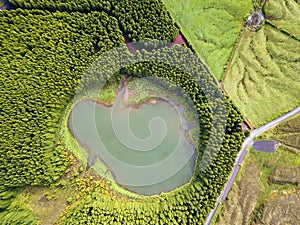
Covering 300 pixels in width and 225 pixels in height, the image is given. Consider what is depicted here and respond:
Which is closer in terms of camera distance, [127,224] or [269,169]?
[127,224]

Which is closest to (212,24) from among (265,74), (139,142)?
(265,74)

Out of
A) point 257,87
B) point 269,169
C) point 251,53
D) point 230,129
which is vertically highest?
point 251,53

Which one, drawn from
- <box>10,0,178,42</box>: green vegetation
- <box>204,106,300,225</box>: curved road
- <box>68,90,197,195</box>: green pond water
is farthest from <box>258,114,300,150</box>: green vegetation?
<box>10,0,178,42</box>: green vegetation

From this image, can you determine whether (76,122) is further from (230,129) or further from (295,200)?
(295,200)

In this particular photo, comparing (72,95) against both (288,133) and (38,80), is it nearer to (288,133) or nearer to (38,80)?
(38,80)

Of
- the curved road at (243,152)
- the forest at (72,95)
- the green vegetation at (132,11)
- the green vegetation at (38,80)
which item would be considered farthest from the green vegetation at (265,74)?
the green vegetation at (38,80)

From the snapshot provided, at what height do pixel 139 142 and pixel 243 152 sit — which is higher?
pixel 243 152

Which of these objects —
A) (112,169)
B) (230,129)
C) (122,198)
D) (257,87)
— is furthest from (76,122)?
(257,87)

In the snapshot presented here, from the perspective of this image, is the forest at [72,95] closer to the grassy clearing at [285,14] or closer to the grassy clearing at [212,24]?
the grassy clearing at [212,24]

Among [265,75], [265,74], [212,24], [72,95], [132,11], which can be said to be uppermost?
[132,11]
